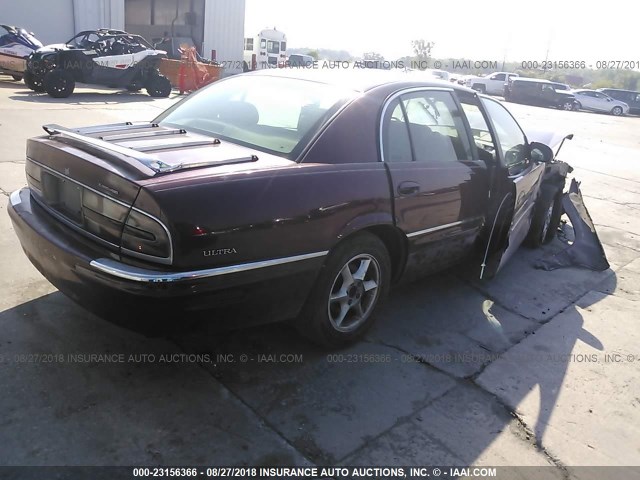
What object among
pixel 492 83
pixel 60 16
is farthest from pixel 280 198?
pixel 492 83

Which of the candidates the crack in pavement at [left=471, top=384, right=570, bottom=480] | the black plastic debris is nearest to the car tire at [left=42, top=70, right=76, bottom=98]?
the black plastic debris

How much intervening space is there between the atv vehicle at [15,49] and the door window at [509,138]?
1371cm

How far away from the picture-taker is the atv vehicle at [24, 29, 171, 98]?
41.9 ft

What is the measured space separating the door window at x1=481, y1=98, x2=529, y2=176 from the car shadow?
135cm

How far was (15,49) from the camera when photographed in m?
14.2

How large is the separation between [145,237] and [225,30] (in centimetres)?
2443

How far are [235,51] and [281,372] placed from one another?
2484 centimetres

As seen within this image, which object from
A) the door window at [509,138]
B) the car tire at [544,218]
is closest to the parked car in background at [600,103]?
the car tire at [544,218]

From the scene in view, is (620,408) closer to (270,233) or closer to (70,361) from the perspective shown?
(270,233)

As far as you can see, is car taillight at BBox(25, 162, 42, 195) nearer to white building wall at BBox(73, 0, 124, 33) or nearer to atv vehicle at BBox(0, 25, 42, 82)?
atv vehicle at BBox(0, 25, 42, 82)

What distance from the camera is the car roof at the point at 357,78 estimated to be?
3357 millimetres

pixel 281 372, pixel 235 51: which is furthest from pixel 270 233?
pixel 235 51

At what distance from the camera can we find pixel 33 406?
8.07 feet

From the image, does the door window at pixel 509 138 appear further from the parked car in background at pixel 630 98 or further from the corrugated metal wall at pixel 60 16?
the parked car in background at pixel 630 98
